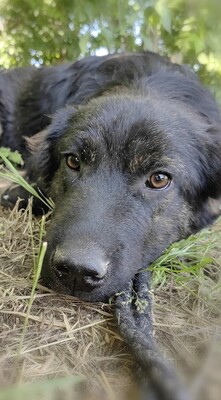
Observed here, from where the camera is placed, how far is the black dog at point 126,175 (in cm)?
232

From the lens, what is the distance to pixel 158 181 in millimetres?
2883

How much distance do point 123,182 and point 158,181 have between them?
25cm

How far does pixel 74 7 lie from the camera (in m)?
1.78

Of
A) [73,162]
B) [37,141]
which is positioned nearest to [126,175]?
[73,162]

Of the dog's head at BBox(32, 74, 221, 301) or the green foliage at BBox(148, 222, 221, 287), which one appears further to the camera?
the green foliage at BBox(148, 222, 221, 287)

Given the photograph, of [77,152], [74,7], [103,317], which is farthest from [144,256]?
[74,7]

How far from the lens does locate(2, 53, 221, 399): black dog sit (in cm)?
232

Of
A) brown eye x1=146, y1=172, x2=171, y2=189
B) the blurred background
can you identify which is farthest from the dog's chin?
the blurred background

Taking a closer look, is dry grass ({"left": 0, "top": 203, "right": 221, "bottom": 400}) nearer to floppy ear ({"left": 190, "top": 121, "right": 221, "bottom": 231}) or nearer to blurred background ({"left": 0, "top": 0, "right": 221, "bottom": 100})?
floppy ear ({"left": 190, "top": 121, "right": 221, "bottom": 231})

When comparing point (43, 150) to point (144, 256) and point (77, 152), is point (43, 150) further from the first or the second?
point (144, 256)

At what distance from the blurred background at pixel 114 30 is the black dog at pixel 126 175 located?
0.30 meters

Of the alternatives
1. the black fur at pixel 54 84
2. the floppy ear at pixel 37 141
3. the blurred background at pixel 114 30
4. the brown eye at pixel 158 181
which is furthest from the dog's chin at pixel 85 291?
the black fur at pixel 54 84

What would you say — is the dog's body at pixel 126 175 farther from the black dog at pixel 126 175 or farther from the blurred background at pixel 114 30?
the blurred background at pixel 114 30

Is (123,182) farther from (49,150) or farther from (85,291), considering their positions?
(49,150)
